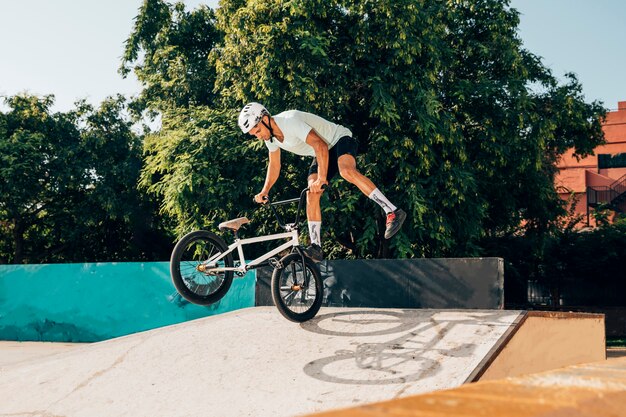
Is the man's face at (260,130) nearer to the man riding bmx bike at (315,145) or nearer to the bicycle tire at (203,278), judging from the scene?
the man riding bmx bike at (315,145)

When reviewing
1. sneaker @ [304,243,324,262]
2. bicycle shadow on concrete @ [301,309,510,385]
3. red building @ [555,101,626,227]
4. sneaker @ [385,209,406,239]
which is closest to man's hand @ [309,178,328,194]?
sneaker @ [304,243,324,262]

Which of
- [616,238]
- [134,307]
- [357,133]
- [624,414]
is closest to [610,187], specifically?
[616,238]

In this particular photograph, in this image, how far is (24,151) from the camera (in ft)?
69.2

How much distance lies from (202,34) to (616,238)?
736 inches

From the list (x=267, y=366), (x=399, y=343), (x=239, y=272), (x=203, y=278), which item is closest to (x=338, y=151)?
(x=239, y=272)

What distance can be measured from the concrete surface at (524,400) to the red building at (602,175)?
1400 inches

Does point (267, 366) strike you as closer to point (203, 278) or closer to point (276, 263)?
point (276, 263)

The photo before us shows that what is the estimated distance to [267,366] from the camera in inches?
189

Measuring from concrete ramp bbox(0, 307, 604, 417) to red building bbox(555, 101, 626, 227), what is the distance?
32.1m

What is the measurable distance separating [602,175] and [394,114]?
3431cm

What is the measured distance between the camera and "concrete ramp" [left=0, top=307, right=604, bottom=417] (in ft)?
13.3

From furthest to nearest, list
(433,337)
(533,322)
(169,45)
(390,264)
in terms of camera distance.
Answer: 1. (169,45)
2. (390,264)
3. (533,322)
4. (433,337)

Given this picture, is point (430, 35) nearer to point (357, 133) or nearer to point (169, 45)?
point (357, 133)

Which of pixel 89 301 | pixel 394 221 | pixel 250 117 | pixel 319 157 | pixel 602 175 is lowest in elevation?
pixel 89 301
